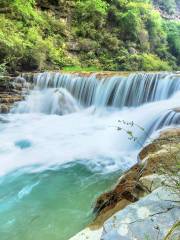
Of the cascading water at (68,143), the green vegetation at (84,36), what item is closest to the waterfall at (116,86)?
the cascading water at (68,143)

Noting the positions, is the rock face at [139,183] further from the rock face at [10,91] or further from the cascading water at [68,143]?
the rock face at [10,91]

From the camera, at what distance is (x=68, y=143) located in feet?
25.6

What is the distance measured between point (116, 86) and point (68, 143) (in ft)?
11.6

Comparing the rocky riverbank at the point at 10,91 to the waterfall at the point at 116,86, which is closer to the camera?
the waterfall at the point at 116,86

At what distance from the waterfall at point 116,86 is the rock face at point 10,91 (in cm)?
63

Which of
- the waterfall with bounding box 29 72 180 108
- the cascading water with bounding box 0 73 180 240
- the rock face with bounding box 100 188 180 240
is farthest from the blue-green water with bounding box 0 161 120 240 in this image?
the waterfall with bounding box 29 72 180 108

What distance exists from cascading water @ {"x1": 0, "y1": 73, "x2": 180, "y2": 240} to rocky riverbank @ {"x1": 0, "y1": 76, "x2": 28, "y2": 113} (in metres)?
0.24

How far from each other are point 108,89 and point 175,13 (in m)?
30.5

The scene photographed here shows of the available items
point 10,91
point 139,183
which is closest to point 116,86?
point 10,91

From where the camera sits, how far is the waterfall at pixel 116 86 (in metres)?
9.67

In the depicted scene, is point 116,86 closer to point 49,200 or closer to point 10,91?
point 10,91

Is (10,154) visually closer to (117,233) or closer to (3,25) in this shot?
(117,233)

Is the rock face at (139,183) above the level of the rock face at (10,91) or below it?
above

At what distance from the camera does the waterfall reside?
Result: 31.7ft
